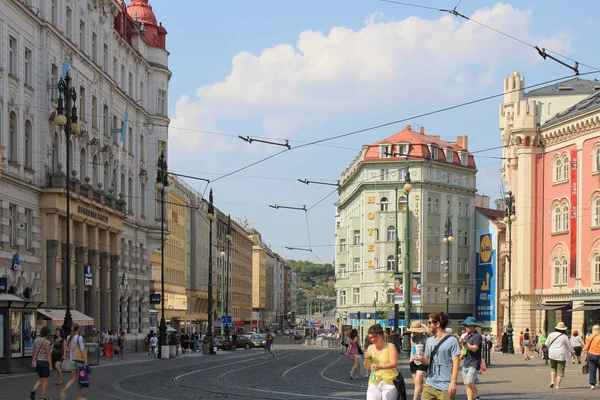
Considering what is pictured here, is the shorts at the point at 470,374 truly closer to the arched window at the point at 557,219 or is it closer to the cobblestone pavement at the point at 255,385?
the cobblestone pavement at the point at 255,385

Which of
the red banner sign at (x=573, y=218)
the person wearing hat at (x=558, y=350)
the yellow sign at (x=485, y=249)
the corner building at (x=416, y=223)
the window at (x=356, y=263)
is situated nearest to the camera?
the person wearing hat at (x=558, y=350)

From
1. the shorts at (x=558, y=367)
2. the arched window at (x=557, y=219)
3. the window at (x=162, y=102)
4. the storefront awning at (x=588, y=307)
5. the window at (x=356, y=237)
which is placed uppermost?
the window at (x=162, y=102)

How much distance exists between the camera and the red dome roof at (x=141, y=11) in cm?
7219

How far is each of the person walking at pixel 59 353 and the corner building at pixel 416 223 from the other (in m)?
67.2

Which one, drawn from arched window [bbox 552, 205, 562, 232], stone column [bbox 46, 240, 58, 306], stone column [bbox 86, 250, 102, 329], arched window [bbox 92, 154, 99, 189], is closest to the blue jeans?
stone column [bbox 46, 240, 58, 306]

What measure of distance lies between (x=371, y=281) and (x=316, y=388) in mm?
76817

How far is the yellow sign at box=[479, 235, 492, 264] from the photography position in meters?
102

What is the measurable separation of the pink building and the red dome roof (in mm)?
26576

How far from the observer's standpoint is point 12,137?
145 feet

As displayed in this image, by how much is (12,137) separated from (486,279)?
6599 centimetres

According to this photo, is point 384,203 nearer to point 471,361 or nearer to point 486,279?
point 486,279

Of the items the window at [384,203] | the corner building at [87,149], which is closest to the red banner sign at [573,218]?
the corner building at [87,149]

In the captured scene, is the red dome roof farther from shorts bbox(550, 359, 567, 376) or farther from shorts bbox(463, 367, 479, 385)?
shorts bbox(463, 367, 479, 385)

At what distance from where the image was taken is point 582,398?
24.5 metres
